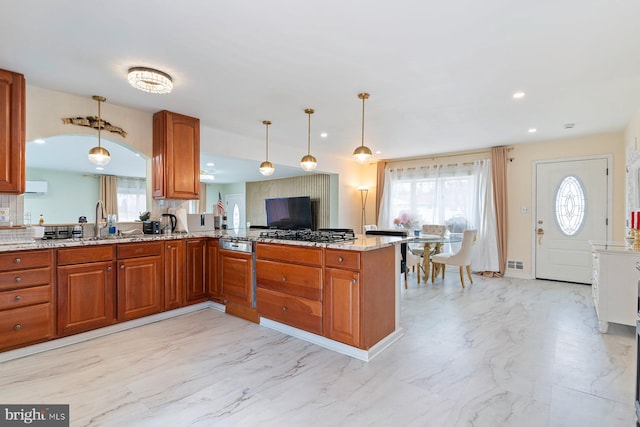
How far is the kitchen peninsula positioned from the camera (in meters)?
2.54

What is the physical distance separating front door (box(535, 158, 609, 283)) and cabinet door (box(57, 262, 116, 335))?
650 centimetres

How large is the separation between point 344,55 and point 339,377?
250 cm

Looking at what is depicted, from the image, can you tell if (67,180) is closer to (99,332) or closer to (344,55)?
(99,332)

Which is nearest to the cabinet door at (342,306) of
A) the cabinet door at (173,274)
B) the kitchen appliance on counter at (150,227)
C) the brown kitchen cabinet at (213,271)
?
the brown kitchen cabinet at (213,271)

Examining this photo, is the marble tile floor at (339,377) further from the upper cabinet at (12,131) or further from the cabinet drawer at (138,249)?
the upper cabinet at (12,131)

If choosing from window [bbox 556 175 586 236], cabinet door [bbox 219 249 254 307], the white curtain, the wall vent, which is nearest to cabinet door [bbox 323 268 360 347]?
cabinet door [bbox 219 249 254 307]

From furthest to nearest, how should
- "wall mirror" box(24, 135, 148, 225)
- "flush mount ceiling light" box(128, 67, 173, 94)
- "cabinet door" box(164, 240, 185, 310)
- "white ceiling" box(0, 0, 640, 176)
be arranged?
"wall mirror" box(24, 135, 148, 225), "cabinet door" box(164, 240, 185, 310), "flush mount ceiling light" box(128, 67, 173, 94), "white ceiling" box(0, 0, 640, 176)

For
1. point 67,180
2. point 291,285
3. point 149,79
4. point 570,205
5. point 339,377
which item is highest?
point 149,79

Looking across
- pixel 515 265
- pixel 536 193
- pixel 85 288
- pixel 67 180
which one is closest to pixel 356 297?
pixel 85 288

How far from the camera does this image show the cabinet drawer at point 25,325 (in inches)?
98.5

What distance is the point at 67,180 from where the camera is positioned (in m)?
8.64

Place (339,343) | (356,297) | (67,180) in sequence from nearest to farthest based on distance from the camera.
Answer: (356,297)
(339,343)
(67,180)

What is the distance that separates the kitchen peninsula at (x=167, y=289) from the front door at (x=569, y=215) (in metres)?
4.08

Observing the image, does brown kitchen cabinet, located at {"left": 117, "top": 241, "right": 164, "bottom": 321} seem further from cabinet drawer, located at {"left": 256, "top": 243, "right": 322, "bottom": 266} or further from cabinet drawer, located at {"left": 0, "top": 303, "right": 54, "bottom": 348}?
cabinet drawer, located at {"left": 256, "top": 243, "right": 322, "bottom": 266}
